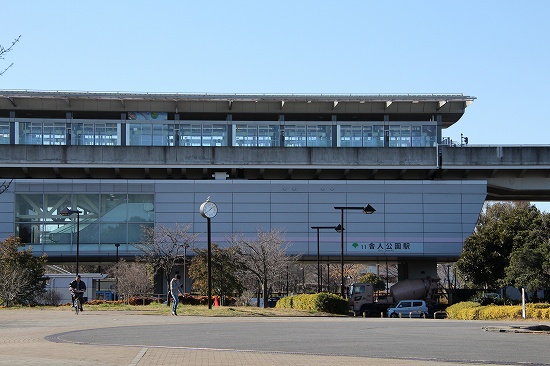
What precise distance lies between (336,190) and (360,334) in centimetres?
5322

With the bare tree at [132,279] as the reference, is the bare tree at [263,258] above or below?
above

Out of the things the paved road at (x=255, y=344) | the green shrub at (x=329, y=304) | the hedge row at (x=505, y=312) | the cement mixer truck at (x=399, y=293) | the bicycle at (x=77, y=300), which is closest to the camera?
the paved road at (x=255, y=344)

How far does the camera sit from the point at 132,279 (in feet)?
208

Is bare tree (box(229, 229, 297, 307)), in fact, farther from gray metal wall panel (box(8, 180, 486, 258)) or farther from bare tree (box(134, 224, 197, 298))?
gray metal wall panel (box(8, 180, 486, 258))

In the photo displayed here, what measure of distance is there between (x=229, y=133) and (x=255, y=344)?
187ft

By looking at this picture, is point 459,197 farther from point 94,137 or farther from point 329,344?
point 329,344

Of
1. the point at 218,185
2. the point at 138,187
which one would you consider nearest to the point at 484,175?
the point at 218,185

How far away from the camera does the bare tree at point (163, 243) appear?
6290 centimetres

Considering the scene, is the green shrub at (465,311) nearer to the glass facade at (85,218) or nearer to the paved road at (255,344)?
the paved road at (255,344)

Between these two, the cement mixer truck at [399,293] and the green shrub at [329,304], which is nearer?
the green shrub at [329,304]

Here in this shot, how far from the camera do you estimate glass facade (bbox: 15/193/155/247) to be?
238ft

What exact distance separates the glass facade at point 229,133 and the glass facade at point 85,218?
4.85 m

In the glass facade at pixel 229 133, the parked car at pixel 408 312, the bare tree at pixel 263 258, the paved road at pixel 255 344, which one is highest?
the glass facade at pixel 229 133

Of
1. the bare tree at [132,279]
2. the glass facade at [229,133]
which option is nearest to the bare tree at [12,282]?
the bare tree at [132,279]
